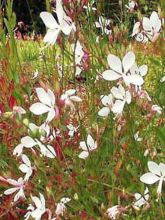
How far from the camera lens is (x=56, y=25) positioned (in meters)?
1.51

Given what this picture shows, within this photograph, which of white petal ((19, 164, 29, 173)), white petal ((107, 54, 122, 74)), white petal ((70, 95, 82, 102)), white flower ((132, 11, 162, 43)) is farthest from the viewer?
white petal ((19, 164, 29, 173))

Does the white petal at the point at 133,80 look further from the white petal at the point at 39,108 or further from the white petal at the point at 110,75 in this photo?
the white petal at the point at 39,108

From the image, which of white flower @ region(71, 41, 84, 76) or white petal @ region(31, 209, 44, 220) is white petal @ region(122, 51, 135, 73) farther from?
white petal @ region(31, 209, 44, 220)

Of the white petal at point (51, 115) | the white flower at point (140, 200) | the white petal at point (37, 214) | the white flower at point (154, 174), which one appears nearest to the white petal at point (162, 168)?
the white flower at point (154, 174)

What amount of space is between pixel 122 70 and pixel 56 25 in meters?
0.19

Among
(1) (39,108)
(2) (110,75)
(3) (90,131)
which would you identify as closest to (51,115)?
(1) (39,108)

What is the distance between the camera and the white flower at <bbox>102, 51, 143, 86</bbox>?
144 centimetres

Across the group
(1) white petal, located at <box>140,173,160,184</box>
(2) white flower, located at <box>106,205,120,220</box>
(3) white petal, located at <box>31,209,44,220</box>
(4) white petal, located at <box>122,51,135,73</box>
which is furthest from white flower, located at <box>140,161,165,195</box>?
(3) white petal, located at <box>31,209,44,220</box>

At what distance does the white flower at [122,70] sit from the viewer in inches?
56.7

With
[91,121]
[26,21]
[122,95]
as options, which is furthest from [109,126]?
[26,21]

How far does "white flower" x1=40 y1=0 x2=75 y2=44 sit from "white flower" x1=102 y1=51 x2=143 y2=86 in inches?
5.7

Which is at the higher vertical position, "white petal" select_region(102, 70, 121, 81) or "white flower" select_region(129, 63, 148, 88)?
"white petal" select_region(102, 70, 121, 81)

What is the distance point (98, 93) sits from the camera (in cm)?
226

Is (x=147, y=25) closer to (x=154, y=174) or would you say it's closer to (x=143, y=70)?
(x=143, y=70)
